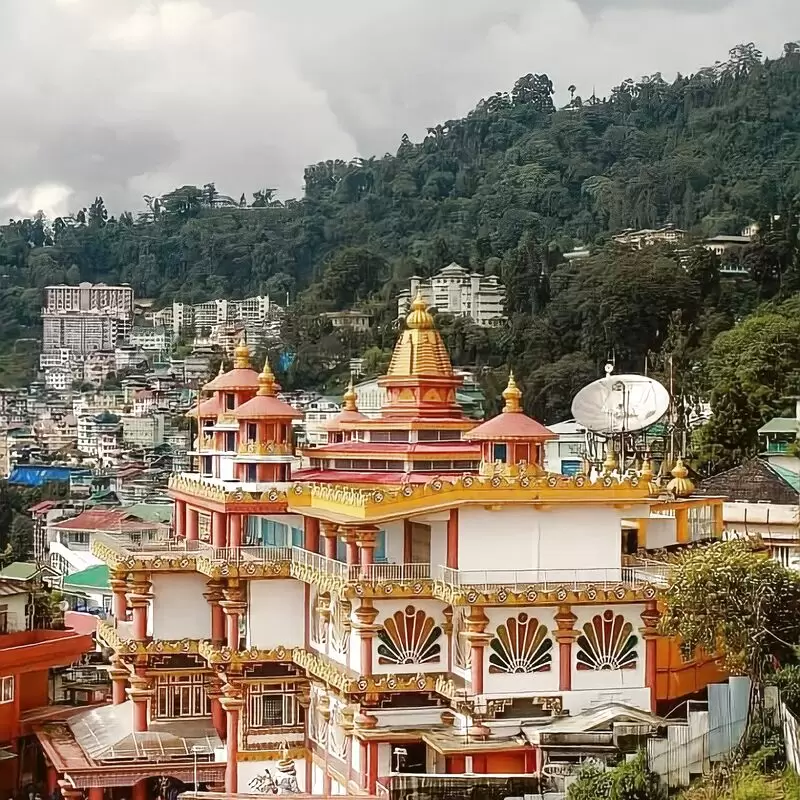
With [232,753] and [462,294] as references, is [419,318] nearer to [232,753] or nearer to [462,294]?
[232,753]

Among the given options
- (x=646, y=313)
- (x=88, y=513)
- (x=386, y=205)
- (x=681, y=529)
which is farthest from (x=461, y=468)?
(x=386, y=205)

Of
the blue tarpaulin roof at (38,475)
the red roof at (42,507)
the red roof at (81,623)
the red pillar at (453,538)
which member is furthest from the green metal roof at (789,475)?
the blue tarpaulin roof at (38,475)

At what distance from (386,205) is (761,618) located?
4541 inches

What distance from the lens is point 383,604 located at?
72.2 ft

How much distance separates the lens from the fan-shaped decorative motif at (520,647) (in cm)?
2139

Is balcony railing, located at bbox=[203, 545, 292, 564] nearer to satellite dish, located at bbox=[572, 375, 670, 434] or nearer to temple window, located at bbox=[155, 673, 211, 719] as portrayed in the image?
temple window, located at bbox=[155, 673, 211, 719]

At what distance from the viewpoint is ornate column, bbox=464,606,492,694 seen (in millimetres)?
21156

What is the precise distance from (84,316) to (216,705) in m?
118

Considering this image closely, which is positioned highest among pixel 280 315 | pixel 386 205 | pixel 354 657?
pixel 386 205

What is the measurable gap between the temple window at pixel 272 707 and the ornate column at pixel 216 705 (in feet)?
2.21

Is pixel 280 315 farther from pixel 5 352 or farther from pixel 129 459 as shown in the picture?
pixel 5 352

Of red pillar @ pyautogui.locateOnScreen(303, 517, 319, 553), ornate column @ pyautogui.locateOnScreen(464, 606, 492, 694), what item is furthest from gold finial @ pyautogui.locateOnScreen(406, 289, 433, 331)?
ornate column @ pyautogui.locateOnScreen(464, 606, 492, 694)

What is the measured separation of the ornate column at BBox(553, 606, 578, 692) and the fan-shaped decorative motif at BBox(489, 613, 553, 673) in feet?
0.53

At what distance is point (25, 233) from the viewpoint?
153875mm
